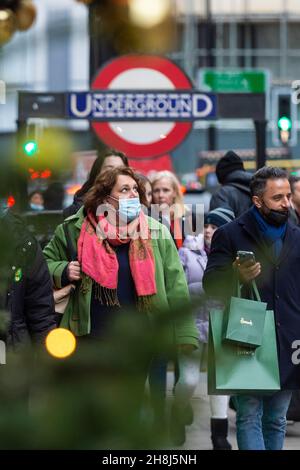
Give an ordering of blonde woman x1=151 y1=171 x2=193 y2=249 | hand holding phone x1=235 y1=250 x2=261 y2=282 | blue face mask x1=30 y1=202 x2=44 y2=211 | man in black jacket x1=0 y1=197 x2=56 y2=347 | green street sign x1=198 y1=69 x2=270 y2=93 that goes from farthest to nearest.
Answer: green street sign x1=198 y1=69 x2=270 y2=93 → blonde woman x1=151 y1=171 x2=193 y2=249 → hand holding phone x1=235 y1=250 x2=261 y2=282 → blue face mask x1=30 y1=202 x2=44 y2=211 → man in black jacket x1=0 y1=197 x2=56 y2=347

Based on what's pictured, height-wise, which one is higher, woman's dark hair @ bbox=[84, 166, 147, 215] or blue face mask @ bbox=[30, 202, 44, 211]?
woman's dark hair @ bbox=[84, 166, 147, 215]

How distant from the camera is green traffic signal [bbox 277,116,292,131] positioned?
13617 millimetres

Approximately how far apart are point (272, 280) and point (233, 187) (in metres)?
2.24

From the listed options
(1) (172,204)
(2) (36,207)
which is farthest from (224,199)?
(2) (36,207)

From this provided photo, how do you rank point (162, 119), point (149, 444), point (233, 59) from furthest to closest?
point (233, 59) < point (162, 119) < point (149, 444)

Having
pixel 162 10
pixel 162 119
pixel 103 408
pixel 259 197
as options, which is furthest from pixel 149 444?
pixel 162 119

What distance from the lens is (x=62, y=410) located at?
1321mm

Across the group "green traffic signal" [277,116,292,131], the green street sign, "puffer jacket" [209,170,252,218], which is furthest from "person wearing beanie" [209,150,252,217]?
"green traffic signal" [277,116,292,131]

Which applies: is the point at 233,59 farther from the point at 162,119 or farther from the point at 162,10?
the point at 162,10

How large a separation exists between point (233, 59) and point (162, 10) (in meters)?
38.0

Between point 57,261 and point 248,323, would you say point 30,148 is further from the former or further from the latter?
point 57,261

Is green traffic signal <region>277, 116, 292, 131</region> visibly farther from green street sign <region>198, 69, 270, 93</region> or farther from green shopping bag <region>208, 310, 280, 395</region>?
green shopping bag <region>208, 310, 280, 395</region>

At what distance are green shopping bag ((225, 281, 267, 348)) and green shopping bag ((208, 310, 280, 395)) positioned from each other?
4 centimetres

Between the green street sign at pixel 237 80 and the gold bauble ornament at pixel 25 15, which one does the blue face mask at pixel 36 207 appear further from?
the green street sign at pixel 237 80
